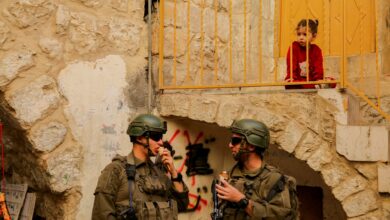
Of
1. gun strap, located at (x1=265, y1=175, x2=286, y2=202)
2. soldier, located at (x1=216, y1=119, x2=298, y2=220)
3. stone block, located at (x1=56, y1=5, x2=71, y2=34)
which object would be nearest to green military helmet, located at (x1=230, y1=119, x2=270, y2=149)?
soldier, located at (x1=216, y1=119, x2=298, y2=220)

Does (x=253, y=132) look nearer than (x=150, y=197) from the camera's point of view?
Yes

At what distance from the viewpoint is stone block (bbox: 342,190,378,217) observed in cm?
408

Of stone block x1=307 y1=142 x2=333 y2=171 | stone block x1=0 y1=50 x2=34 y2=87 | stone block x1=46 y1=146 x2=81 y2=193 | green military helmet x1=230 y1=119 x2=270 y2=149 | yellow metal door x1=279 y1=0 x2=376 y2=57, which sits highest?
yellow metal door x1=279 y1=0 x2=376 y2=57

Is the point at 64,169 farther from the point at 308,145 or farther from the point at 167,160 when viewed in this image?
the point at 308,145

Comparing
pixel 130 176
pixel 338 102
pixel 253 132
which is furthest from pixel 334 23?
pixel 130 176

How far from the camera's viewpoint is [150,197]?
3.69 metres

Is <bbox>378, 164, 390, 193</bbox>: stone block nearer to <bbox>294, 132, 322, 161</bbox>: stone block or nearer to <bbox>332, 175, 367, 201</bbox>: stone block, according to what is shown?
<bbox>332, 175, 367, 201</bbox>: stone block

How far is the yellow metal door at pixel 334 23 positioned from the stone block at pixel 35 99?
3.07 metres

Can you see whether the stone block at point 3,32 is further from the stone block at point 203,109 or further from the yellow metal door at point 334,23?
the yellow metal door at point 334,23

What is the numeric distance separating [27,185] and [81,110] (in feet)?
2.78

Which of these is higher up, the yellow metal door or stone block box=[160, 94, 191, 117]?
the yellow metal door

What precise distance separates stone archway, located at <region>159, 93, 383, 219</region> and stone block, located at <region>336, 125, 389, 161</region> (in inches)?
2.4

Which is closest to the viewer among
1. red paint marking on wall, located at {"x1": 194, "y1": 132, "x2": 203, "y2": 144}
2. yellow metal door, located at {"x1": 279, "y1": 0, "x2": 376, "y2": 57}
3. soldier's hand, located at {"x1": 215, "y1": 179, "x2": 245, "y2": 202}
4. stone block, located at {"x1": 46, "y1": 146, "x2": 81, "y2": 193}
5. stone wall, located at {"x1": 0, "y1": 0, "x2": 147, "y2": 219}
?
soldier's hand, located at {"x1": 215, "y1": 179, "x2": 245, "y2": 202}

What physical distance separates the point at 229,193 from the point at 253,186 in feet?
0.85
